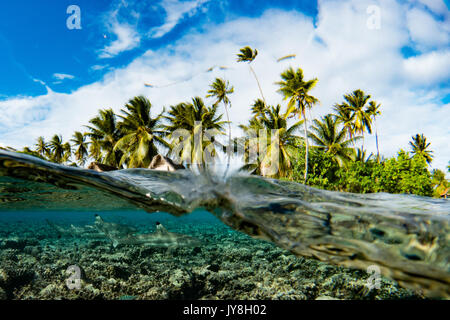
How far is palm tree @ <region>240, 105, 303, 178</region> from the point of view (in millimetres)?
23828

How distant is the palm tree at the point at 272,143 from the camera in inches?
938

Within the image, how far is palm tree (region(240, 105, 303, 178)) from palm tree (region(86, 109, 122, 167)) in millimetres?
14608

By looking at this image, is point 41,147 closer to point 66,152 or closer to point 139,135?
point 66,152

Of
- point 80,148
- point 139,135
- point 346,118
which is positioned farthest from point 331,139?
point 80,148

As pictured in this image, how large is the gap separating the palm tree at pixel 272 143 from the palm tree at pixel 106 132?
47.9ft

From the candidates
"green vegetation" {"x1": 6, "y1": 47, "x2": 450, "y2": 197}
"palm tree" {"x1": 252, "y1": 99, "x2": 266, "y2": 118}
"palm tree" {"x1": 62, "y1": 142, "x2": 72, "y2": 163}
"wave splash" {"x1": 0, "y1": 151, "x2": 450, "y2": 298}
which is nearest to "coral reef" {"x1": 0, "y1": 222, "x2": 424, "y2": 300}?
"wave splash" {"x1": 0, "y1": 151, "x2": 450, "y2": 298}

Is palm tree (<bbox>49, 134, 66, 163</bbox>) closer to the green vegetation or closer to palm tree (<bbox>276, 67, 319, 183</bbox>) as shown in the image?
the green vegetation

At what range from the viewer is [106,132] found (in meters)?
26.5

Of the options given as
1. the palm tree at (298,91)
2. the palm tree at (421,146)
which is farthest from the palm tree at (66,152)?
the palm tree at (421,146)

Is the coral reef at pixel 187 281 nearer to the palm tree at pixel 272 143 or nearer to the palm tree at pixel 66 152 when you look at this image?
the palm tree at pixel 272 143

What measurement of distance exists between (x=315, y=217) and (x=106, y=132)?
2755 centimetres

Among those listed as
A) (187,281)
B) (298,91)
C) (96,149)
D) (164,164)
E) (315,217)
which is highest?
(298,91)

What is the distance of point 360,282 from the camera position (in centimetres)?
575
